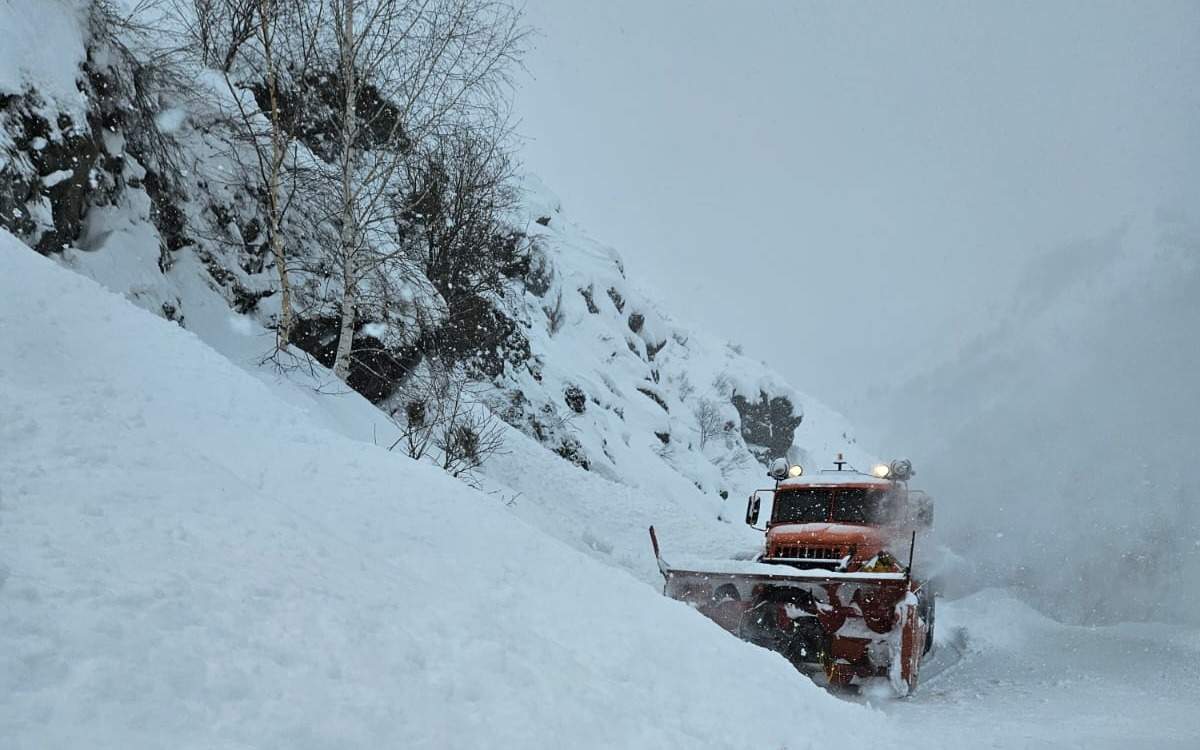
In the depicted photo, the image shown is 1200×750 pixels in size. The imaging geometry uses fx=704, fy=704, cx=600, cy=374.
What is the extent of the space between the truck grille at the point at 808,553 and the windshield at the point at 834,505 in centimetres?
52

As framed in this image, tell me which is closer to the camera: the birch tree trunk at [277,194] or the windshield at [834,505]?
the windshield at [834,505]

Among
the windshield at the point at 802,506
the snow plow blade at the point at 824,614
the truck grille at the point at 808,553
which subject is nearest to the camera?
the snow plow blade at the point at 824,614

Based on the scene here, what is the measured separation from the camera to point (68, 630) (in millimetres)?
2176

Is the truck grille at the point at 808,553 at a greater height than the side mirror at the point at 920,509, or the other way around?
the side mirror at the point at 920,509

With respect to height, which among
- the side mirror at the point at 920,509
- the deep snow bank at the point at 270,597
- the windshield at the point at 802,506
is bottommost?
the deep snow bank at the point at 270,597

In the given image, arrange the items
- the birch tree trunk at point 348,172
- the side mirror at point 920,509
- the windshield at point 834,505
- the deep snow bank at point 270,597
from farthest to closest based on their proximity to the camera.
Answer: the birch tree trunk at point 348,172
the side mirror at point 920,509
the windshield at point 834,505
the deep snow bank at point 270,597

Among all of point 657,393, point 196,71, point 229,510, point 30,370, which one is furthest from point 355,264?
point 657,393

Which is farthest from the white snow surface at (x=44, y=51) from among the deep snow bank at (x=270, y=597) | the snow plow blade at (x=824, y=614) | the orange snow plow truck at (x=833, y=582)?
the snow plow blade at (x=824, y=614)

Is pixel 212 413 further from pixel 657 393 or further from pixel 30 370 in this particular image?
pixel 657 393

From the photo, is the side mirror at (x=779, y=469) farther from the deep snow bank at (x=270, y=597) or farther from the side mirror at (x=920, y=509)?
the deep snow bank at (x=270, y=597)

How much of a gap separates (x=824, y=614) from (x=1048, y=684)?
2413 millimetres

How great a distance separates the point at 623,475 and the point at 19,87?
1573cm

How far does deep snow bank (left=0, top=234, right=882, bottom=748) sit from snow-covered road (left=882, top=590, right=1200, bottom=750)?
1305 millimetres

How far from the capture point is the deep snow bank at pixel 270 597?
2.18 meters
